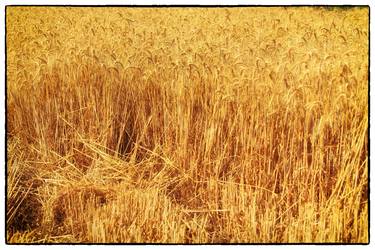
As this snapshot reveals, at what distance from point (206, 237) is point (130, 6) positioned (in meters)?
1.16

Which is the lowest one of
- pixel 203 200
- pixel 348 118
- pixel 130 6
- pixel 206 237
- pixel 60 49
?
pixel 206 237

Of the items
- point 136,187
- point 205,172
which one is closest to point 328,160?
point 205,172

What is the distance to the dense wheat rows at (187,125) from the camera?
2.84m

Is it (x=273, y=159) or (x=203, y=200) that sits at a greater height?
(x=273, y=159)

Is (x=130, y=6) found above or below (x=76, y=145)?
above

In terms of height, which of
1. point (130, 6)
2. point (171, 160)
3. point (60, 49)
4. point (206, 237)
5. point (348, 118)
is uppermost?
point (130, 6)

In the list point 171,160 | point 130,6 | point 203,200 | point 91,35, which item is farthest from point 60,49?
point 203,200

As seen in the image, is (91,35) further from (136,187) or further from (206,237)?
(206,237)

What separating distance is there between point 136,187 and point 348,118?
41.8 inches

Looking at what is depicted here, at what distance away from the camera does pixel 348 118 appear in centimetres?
285

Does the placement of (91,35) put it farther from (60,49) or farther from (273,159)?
(273,159)

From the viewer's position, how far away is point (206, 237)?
2.85 m

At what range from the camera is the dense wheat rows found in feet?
9.32

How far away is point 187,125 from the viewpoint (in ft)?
9.50
